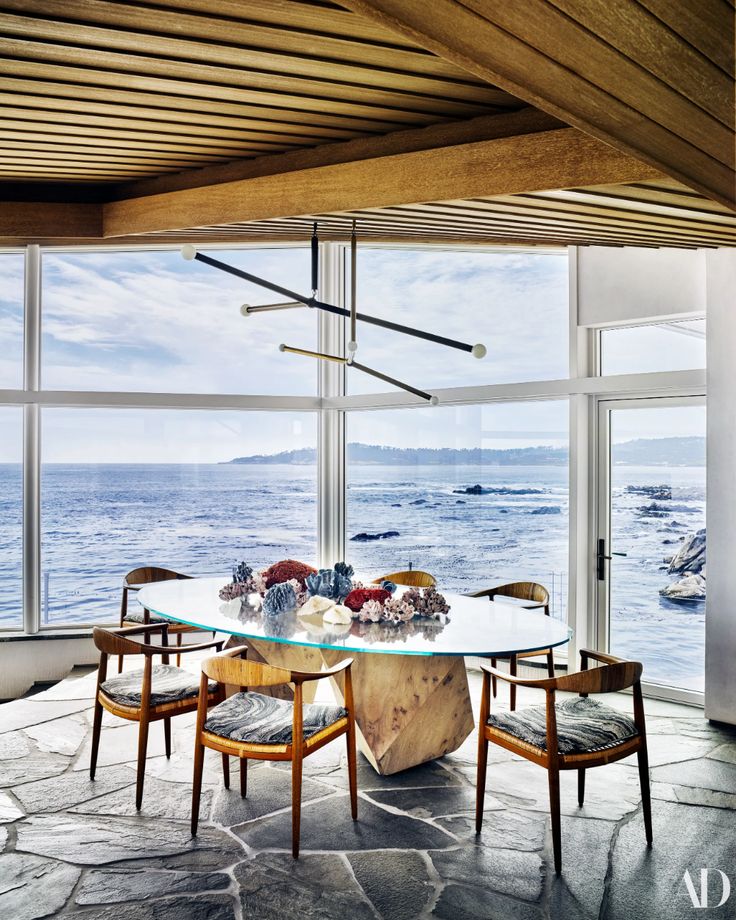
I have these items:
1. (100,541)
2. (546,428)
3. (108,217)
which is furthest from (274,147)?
(100,541)

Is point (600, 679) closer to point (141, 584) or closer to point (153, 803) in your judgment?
point (153, 803)

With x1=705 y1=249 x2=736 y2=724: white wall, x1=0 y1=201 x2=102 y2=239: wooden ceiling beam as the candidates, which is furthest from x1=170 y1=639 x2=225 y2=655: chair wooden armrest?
x1=705 y1=249 x2=736 y2=724: white wall

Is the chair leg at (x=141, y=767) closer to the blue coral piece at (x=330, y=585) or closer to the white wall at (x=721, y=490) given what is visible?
the blue coral piece at (x=330, y=585)

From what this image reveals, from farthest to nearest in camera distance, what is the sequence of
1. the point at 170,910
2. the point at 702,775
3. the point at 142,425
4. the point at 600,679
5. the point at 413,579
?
the point at 142,425, the point at 413,579, the point at 702,775, the point at 600,679, the point at 170,910

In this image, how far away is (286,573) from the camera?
445 cm

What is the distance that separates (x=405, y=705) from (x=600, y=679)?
4.03 ft

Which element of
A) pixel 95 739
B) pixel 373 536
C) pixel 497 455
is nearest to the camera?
pixel 95 739

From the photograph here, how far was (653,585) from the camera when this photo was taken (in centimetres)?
541

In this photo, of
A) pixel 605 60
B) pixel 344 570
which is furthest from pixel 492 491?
pixel 605 60

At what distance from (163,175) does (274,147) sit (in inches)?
27.0

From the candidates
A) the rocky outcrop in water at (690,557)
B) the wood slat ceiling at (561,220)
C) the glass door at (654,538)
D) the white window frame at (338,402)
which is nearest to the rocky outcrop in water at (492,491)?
the white window frame at (338,402)

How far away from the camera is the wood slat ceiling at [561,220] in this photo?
305cm

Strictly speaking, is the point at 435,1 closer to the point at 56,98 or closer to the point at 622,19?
the point at 622,19

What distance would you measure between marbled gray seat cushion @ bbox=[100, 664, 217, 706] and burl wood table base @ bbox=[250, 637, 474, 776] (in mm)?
813
